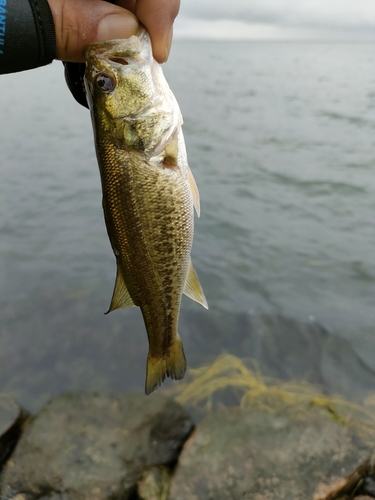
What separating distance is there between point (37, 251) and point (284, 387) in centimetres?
555

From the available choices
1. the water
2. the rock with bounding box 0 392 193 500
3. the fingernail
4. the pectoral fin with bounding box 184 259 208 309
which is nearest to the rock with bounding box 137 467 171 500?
the rock with bounding box 0 392 193 500

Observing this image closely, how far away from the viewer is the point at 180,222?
234 centimetres

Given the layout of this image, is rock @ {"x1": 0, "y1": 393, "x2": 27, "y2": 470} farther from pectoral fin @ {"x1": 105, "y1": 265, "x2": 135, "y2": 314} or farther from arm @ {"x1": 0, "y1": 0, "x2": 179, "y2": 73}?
arm @ {"x1": 0, "y1": 0, "x2": 179, "y2": 73}

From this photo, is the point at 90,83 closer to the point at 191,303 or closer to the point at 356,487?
the point at 356,487

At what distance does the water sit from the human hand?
4.14 metres

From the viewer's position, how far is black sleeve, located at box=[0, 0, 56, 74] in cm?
188

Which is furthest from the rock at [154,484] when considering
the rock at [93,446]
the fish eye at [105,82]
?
the fish eye at [105,82]

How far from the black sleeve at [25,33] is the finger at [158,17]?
0.45m

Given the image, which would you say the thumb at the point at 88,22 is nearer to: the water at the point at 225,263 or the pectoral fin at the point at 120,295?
the pectoral fin at the point at 120,295

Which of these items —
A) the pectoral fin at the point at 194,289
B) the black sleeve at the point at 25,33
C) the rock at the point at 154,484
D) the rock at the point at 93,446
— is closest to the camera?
the black sleeve at the point at 25,33

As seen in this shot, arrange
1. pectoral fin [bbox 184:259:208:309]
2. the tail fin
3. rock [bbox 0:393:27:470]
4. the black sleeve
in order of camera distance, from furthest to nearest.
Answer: rock [bbox 0:393:27:470] → the tail fin → pectoral fin [bbox 184:259:208:309] → the black sleeve

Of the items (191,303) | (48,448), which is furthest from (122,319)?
(48,448)

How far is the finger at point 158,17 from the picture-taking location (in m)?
1.96

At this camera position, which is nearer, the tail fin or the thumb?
the thumb
